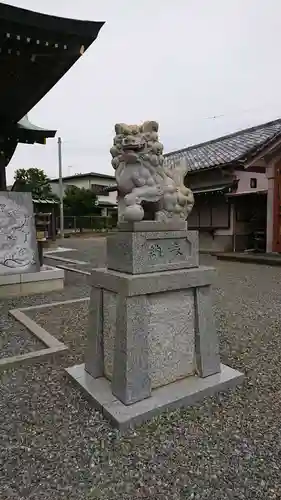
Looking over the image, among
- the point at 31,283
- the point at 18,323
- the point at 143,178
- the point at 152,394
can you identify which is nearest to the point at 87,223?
the point at 31,283

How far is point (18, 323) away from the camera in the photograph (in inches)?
154

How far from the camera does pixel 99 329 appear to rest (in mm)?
2416

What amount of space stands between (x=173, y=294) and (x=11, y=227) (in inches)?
157

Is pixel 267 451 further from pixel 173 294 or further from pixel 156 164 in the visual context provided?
pixel 156 164

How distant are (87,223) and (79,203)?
7.55ft

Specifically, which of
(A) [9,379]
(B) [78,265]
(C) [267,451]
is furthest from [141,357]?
(B) [78,265]

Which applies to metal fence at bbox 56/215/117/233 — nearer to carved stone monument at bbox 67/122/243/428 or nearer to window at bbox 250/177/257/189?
window at bbox 250/177/257/189

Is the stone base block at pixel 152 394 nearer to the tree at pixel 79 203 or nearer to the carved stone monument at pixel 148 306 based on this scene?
the carved stone monument at pixel 148 306

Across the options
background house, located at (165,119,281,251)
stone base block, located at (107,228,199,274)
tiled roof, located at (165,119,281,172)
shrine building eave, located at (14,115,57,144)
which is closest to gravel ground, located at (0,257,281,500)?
stone base block, located at (107,228,199,274)

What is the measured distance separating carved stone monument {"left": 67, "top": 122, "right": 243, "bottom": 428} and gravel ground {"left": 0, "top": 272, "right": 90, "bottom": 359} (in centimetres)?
85

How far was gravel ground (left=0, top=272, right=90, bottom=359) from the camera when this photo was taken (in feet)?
10.3

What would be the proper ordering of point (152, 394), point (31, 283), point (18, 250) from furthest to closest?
point (31, 283) < point (18, 250) < point (152, 394)

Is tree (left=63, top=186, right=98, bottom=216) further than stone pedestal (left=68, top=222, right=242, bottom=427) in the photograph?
Yes

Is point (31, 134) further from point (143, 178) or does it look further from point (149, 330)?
point (149, 330)
